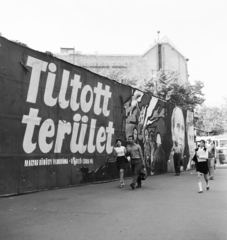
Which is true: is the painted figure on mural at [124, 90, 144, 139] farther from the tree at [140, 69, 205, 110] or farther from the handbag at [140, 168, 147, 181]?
the tree at [140, 69, 205, 110]

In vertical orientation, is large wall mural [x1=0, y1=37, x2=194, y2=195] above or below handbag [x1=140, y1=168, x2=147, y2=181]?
above

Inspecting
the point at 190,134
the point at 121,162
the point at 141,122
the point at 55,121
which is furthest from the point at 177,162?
the point at 55,121

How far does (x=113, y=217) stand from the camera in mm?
6465

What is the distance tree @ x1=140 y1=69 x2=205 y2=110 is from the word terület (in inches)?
822

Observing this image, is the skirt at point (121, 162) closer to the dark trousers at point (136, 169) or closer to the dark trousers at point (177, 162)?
the dark trousers at point (136, 169)

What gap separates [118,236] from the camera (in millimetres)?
5074

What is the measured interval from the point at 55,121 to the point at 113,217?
19.1 ft

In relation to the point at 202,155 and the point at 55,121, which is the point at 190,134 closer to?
the point at 202,155

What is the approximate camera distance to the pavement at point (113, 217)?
5176 millimetres

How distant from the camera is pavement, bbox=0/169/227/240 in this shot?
5.18m

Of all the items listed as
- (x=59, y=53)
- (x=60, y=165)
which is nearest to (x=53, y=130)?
(x=60, y=165)

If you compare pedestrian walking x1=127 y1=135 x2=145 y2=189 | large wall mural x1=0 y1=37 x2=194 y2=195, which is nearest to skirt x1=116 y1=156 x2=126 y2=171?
pedestrian walking x1=127 y1=135 x2=145 y2=189

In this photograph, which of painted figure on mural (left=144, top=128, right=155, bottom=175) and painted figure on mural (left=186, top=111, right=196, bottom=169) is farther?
painted figure on mural (left=186, top=111, right=196, bottom=169)

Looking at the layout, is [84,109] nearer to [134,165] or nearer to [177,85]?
[134,165]
